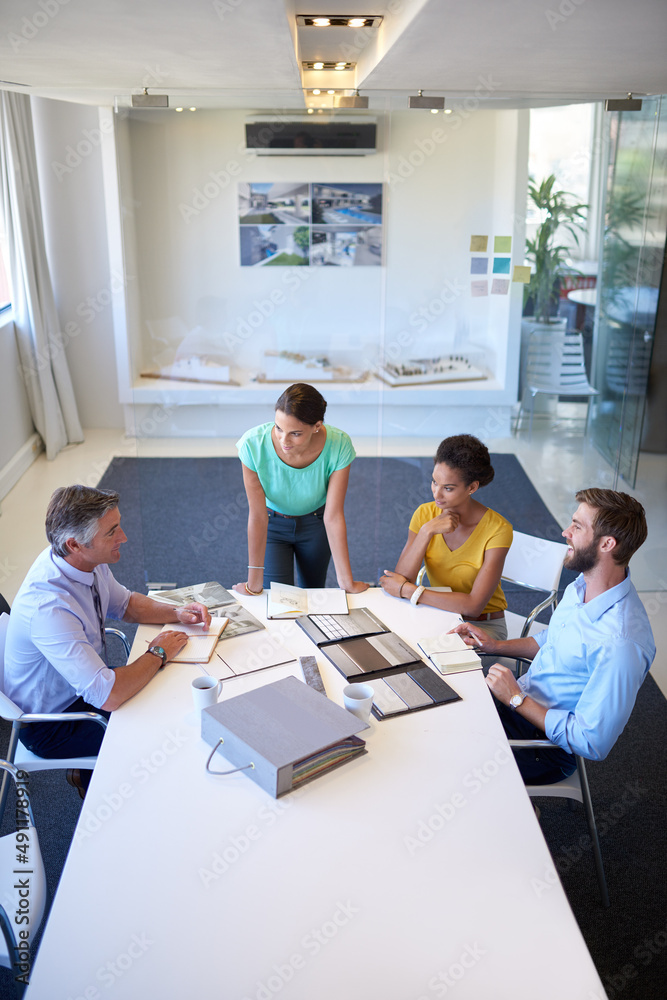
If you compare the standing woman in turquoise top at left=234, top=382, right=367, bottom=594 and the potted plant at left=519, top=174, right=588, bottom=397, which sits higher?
the potted plant at left=519, top=174, right=588, bottom=397

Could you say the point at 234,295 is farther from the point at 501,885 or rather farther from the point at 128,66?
the point at 501,885

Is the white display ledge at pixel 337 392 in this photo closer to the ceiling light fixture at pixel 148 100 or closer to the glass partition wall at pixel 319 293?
the glass partition wall at pixel 319 293

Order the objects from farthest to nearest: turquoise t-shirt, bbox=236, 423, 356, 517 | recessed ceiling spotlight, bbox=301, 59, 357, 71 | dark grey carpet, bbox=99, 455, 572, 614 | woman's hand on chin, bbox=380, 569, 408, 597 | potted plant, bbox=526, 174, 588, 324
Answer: recessed ceiling spotlight, bbox=301, 59, 357, 71 → dark grey carpet, bbox=99, 455, 572, 614 → potted plant, bbox=526, 174, 588, 324 → turquoise t-shirt, bbox=236, 423, 356, 517 → woman's hand on chin, bbox=380, 569, 408, 597

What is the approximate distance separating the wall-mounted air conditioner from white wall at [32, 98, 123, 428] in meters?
2.90

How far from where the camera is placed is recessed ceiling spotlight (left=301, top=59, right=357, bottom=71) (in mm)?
4789

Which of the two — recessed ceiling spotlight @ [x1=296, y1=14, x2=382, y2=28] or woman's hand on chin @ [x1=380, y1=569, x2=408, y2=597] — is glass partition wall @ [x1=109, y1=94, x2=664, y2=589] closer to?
recessed ceiling spotlight @ [x1=296, y1=14, x2=382, y2=28]

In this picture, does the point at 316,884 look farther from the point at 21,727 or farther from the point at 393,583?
the point at 393,583

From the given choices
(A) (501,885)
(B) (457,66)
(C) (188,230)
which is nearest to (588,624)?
(A) (501,885)

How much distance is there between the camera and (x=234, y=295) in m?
4.25

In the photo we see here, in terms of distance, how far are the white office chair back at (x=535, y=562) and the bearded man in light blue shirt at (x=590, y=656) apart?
702 millimetres

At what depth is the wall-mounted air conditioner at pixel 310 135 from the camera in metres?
3.97

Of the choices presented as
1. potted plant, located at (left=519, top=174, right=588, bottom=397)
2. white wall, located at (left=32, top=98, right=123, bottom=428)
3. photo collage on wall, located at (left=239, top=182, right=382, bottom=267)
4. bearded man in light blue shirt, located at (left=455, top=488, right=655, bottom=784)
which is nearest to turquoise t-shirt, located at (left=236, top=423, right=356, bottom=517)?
bearded man in light blue shirt, located at (left=455, top=488, right=655, bottom=784)

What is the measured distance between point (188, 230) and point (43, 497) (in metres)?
2.46

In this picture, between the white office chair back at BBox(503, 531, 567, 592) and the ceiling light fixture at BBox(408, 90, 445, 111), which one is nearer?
the white office chair back at BBox(503, 531, 567, 592)
